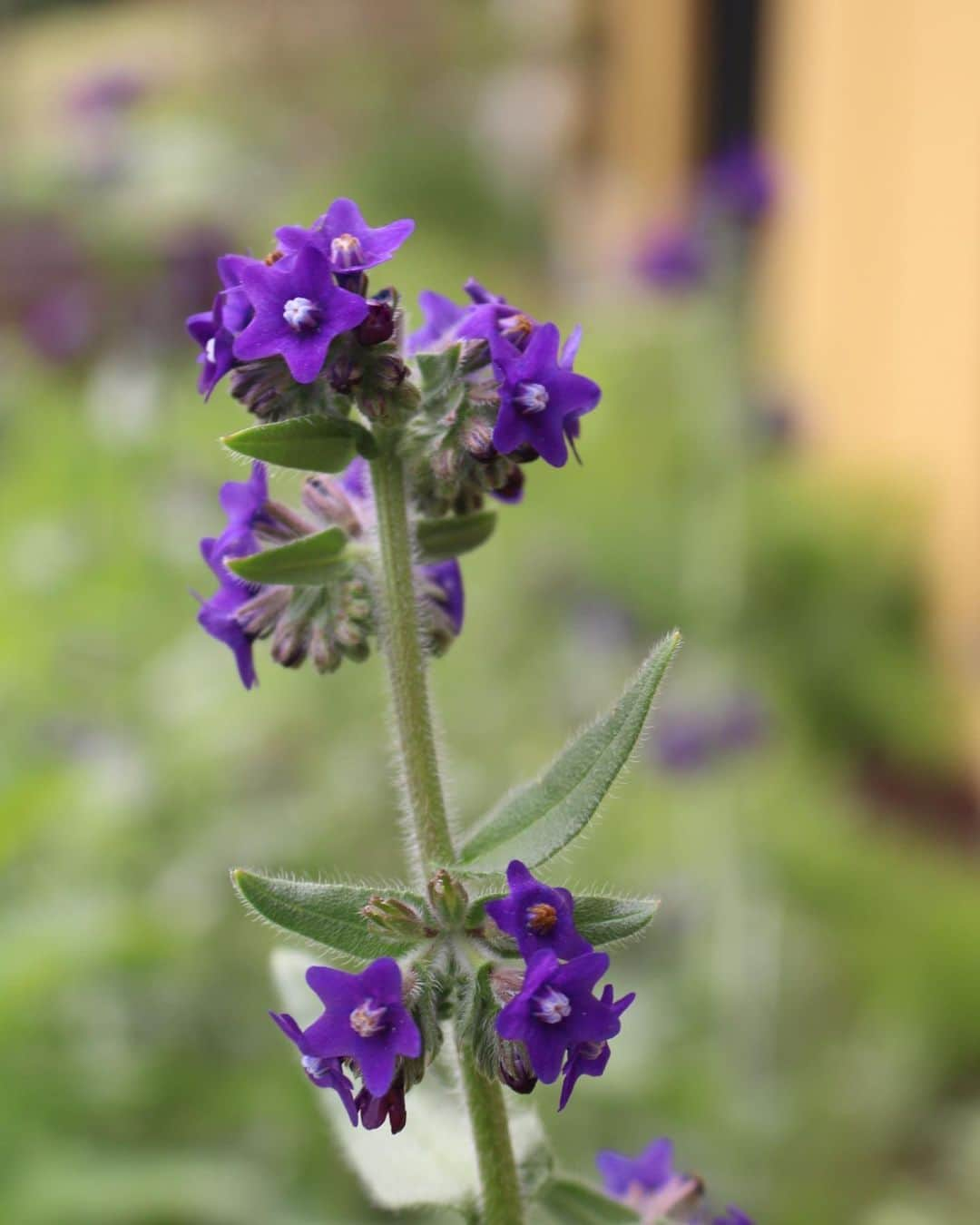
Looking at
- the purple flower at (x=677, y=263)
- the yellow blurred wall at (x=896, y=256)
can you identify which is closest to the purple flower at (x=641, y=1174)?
the purple flower at (x=677, y=263)

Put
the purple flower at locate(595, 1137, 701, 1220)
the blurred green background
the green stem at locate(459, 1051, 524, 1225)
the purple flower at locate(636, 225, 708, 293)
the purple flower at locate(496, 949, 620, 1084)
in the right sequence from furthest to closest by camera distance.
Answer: the purple flower at locate(636, 225, 708, 293), the blurred green background, the purple flower at locate(595, 1137, 701, 1220), the green stem at locate(459, 1051, 524, 1225), the purple flower at locate(496, 949, 620, 1084)

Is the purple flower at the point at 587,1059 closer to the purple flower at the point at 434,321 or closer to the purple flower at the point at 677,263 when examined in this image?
the purple flower at the point at 434,321

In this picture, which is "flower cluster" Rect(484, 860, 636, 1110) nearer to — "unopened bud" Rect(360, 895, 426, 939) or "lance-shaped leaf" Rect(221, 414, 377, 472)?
"unopened bud" Rect(360, 895, 426, 939)

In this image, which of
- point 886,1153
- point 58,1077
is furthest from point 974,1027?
point 58,1077

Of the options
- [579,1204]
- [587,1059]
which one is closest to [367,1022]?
[587,1059]

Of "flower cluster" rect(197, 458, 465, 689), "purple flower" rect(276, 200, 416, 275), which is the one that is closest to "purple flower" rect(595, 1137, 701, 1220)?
"flower cluster" rect(197, 458, 465, 689)

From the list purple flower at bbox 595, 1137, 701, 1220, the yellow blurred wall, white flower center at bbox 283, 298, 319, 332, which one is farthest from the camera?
the yellow blurred wall
